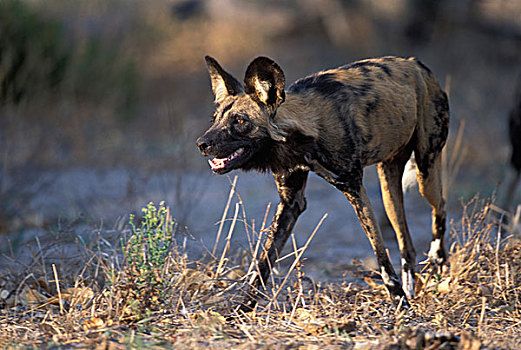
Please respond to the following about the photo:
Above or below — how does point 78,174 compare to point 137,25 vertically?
below

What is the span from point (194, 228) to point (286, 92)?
325cm

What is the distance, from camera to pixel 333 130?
12.0 feet

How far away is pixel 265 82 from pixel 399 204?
160cm

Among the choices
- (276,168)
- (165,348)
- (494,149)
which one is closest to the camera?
(165,348)

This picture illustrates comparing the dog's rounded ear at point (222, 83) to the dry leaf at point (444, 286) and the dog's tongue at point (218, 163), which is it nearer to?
the dog's tongue at point (218, 163)

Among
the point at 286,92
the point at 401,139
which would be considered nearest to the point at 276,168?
the point at 286,92

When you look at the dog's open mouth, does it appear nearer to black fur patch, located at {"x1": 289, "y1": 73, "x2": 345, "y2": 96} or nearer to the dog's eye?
the dog's eye

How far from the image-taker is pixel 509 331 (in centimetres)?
338

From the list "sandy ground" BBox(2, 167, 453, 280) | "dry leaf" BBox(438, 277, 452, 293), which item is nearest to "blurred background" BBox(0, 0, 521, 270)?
"sandy ground" BBox(2, 167, 453, 280)

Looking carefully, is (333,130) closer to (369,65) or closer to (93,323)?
(369,65)

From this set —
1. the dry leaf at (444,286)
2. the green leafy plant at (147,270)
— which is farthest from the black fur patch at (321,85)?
the dry leaf at (444,286)

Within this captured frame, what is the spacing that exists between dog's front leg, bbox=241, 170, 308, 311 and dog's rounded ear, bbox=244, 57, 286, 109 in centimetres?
54

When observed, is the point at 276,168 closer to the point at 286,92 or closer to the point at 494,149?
the point at 286,92

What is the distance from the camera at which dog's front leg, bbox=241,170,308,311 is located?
3847 mm
